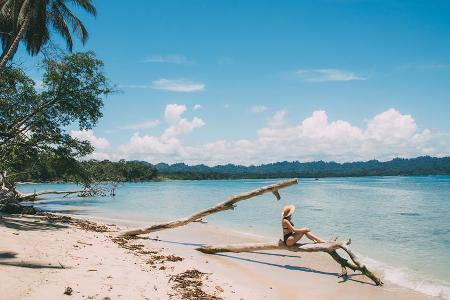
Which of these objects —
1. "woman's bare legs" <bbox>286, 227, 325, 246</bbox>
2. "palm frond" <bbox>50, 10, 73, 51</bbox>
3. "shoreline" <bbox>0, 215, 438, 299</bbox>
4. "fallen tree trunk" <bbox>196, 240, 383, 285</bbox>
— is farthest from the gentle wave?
A: "palm frond" <bbox>50, 10, 73, 51</bbox>

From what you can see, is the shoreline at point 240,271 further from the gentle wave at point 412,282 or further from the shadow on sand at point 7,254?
the gentle wave at point 412,282

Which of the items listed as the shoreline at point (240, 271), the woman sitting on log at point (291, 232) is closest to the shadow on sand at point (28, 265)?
the shoreline at point (240, 271)

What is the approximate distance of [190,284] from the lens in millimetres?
8719

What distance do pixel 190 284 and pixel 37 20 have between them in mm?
15180

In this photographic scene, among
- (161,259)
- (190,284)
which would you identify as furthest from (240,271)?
(190,284)

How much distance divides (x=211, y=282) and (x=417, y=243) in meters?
13.1

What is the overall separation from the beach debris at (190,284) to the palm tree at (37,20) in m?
11.8

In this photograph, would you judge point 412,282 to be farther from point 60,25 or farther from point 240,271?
point 60,25

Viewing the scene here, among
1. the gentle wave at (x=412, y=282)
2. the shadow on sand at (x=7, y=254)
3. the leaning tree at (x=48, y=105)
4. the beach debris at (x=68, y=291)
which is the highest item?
the leaning tree at (x=48, y=105)

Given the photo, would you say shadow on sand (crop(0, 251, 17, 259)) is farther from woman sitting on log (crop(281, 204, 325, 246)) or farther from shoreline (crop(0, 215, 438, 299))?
woman sitting on log (crop(281, 204, 325, 246))

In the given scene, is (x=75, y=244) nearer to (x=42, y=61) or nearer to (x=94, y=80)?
(x=94, y=80)

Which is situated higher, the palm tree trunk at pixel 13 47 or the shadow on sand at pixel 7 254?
the palm tree trunk at pixel 13 47

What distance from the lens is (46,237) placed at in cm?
1252

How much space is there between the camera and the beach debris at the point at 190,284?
25.8ft
